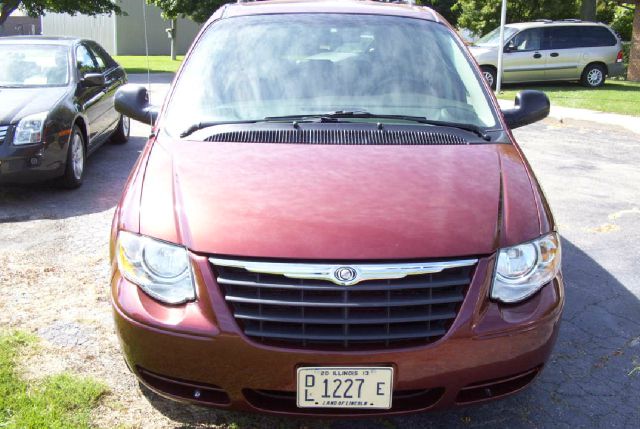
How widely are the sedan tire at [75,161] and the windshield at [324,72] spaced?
333 cm

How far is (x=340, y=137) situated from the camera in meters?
3.19

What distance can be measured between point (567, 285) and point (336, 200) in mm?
2521

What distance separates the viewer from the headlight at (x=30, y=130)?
20.2 feet

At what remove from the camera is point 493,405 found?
10.3ft

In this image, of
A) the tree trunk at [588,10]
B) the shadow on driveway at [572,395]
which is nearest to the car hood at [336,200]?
the shadow on driveway at [572,395]

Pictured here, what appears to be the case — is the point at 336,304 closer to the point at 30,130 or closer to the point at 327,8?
the point at 327,8

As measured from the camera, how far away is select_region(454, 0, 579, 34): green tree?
26203 millimetres

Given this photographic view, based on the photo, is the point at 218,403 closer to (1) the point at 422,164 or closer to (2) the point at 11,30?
(1) the point at 422,164

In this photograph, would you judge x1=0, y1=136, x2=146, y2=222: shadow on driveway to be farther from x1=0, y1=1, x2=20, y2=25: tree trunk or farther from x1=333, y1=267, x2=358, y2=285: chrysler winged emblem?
x1=0, y1=1, x2=20, y2=25: tree trunk

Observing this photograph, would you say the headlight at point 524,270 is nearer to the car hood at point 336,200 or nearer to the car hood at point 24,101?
the car hood at point 336,200

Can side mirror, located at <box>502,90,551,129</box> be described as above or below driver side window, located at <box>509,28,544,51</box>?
below

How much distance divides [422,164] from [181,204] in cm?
104

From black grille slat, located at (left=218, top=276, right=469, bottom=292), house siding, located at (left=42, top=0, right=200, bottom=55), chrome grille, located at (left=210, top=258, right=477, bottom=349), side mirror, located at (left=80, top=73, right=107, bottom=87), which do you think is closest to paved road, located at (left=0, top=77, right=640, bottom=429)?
chrome grille, located at (left=210, top=258, right=477, bottom=349)

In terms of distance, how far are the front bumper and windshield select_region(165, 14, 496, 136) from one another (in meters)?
1.18
